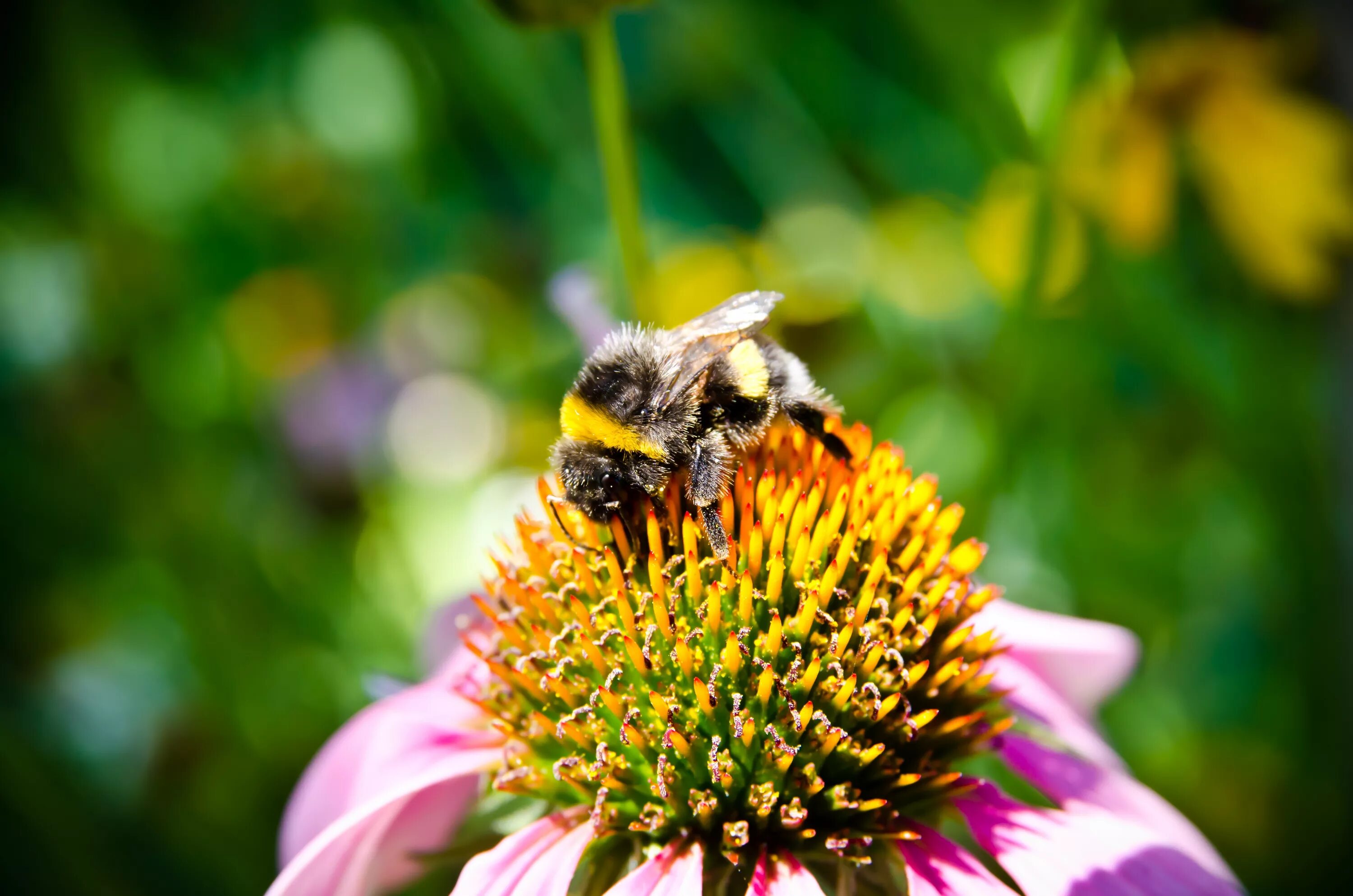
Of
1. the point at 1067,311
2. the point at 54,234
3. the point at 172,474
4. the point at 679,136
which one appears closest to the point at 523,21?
the point at 1067,311

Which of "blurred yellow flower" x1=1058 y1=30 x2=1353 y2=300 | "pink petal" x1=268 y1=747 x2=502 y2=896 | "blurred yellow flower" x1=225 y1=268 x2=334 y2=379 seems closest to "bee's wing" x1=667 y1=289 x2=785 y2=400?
"pink petal" x1=268 y1=747 x2=502 y2=896

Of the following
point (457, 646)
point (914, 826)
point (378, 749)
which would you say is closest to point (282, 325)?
point (457, 646)

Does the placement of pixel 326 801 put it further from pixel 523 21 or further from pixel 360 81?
pixel 360 81

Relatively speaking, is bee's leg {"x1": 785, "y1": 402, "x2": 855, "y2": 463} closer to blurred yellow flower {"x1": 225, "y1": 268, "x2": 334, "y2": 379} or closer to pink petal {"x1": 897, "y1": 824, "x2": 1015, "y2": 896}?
pink petal {"x1": 897, "y1": 824, "x2": 1015, "y2": 896}

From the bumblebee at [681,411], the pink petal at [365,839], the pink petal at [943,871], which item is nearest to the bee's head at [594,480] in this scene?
the bumblebee at [681,411]

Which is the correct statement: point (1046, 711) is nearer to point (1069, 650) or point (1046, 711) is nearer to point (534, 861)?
point (1069, 650)

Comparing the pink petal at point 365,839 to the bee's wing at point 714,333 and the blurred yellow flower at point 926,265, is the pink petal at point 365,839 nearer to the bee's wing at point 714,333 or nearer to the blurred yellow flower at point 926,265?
the bee's wing at point 714,333
